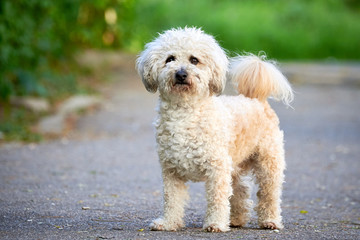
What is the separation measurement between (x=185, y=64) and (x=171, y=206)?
1115 millimetres

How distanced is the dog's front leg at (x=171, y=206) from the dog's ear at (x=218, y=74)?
0.76 m

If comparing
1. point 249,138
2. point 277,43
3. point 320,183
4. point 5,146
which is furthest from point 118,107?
point 277,43

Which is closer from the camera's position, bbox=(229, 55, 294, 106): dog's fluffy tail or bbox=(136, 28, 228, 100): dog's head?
bbox=(136, 28, 228, 100): dog's head

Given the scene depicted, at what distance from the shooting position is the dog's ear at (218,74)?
4922 millimetres

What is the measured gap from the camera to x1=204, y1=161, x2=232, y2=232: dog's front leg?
16.0ft

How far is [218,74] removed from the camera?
4945mm

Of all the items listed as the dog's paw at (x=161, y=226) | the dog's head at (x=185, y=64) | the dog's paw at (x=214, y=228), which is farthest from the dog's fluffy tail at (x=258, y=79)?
the dog's paw at (x=161, y=226)

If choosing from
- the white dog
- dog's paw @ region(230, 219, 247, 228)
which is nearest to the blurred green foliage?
dog's paw @ region(230, 219, 247, 228)

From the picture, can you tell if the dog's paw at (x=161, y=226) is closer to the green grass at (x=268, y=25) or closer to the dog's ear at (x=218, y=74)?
the dog's ear at (x=218, y=74)

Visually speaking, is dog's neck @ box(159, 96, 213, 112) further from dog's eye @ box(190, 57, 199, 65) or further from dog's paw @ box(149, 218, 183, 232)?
dog's paw @ box(149, 218, 183, 232)

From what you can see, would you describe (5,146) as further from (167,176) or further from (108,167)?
(167,176)

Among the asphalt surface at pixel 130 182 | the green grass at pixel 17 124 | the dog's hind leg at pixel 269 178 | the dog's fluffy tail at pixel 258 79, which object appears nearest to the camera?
the asphalt surface at pixel 130 182

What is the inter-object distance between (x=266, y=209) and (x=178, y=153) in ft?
3.55

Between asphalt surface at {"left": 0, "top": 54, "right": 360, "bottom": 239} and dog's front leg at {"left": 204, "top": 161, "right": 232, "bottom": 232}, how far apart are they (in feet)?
0.37
